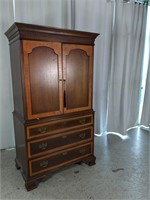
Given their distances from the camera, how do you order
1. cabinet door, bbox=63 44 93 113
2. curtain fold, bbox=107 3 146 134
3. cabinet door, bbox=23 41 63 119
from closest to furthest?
cabinet door, bbox=23 41 63 119, cabinet door, bbox=63 44 93 113, curtain fold, bbox=107 3 146 134

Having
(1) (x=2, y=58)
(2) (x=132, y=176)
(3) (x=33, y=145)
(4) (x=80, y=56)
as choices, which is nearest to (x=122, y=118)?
(2) (x=132, y=176)

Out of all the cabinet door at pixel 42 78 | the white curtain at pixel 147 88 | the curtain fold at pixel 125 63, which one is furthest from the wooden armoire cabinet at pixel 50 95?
the white curtain at pixel 147 88

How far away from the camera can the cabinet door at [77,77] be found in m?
1.68

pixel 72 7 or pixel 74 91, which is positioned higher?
pixel 72 7

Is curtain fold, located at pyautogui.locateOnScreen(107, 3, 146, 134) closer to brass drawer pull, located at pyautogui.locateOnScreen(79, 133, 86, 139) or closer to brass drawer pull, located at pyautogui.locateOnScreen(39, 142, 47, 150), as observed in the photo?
brass drawer pull, located at pyautogui.locateOnScreen(79, 133, 86, 139)

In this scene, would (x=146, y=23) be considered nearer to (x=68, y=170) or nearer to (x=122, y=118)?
(x=122, y=118)

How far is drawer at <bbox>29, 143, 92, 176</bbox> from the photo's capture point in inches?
65.4

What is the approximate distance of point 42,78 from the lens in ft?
5.12

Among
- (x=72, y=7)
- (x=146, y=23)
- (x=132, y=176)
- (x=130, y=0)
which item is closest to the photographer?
(x=132, y=176)

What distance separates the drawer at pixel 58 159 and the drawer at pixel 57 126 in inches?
10.9

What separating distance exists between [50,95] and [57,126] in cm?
35

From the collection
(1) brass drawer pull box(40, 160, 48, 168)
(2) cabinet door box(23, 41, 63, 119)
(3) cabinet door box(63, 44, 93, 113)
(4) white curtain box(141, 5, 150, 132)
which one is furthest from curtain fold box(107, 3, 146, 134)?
(1) brass drawer pull box(40, 160, 48, 168)

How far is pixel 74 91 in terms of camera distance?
178 centimetres

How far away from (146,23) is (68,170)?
2.84 meters
